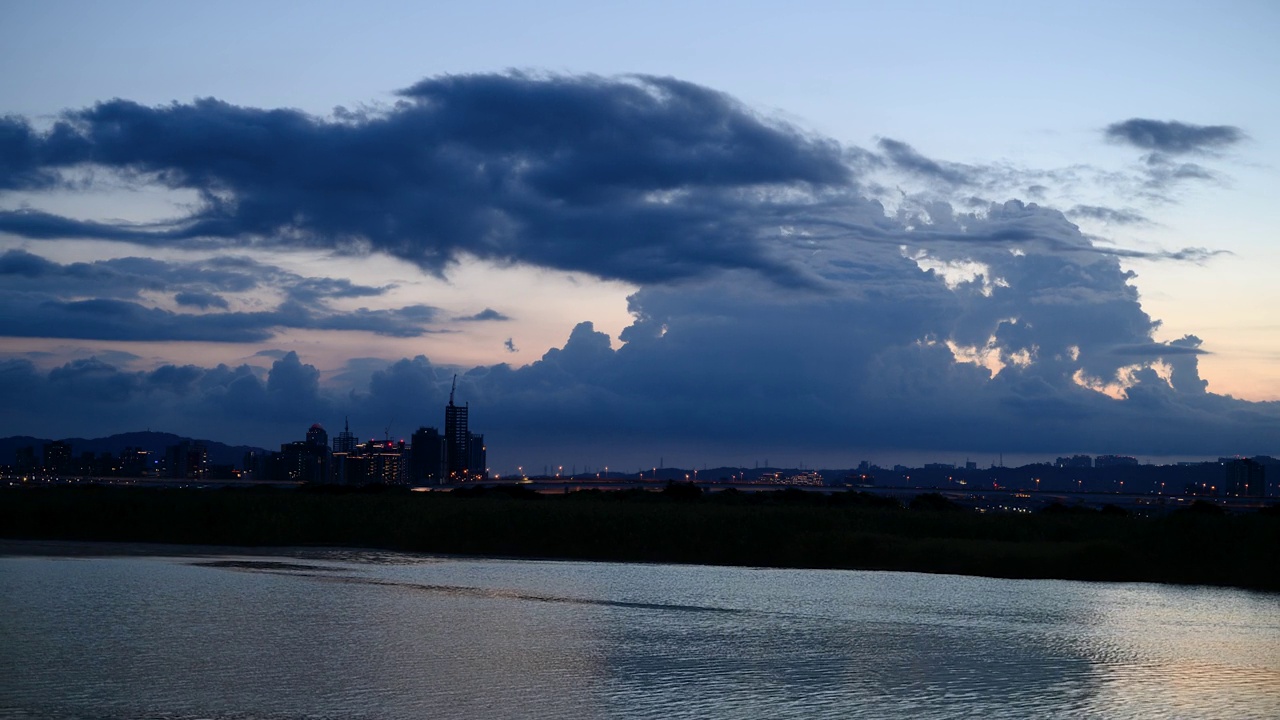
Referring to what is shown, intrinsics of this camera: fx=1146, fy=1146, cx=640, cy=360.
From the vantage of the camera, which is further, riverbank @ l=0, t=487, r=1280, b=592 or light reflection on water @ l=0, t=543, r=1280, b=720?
riverbank @ l=0, t=487, r=1280, b=592

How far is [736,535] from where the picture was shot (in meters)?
49.6

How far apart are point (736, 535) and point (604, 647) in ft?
89.0

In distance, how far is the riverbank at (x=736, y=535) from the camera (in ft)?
140

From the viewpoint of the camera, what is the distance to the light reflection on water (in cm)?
1781

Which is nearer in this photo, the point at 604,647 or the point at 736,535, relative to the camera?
the point at 604,647

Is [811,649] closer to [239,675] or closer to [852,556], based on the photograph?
[239,675]

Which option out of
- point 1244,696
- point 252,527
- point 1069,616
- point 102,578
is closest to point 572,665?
point 1244,696

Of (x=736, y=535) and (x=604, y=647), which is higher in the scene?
(x=736, y=535)

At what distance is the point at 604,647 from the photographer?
23.0 metres

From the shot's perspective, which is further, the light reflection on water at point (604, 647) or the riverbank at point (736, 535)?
the riverbank at point (736, 535)

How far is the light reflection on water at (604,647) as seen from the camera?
1781 centimetres

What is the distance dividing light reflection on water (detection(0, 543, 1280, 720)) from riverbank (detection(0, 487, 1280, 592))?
6192mm

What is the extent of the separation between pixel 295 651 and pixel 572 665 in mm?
5332

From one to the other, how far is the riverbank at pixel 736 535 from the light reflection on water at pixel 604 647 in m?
6.19
